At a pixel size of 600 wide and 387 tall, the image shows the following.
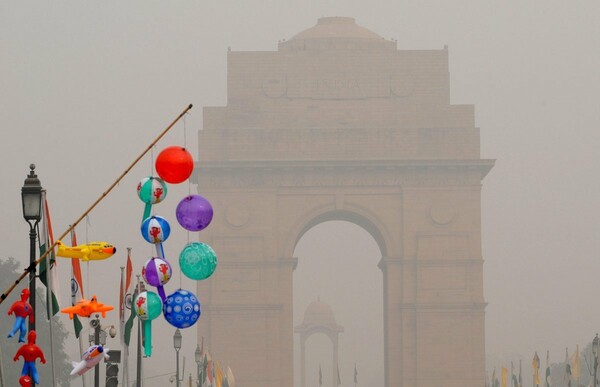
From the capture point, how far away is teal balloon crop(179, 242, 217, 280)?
2198 centimetres

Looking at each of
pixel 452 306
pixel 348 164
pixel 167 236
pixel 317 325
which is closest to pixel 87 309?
pixel 167 236

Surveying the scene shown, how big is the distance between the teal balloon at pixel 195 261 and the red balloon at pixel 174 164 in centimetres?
128

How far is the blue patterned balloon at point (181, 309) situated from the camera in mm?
21438

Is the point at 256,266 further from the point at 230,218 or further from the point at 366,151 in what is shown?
the point at 366,151

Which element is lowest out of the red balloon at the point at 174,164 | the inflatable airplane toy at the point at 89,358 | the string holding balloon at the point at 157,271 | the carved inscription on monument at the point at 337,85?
the inflatable airplane toy at the point at 89,358

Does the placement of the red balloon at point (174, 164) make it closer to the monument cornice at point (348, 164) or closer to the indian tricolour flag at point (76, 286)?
the indian tricolour flag at point (76, 286)

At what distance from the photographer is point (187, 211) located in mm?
21938

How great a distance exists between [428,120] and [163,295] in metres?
45.2

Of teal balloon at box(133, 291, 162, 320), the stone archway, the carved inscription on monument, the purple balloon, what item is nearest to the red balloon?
the purple balloon

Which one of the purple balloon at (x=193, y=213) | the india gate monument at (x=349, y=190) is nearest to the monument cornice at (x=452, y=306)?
the india gate monument at (x=349, y=190)

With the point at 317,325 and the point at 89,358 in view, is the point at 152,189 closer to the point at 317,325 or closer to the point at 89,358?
the point at 89,358

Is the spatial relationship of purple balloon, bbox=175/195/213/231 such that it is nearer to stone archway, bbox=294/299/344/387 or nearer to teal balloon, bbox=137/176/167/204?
teal balloon, bbox=137/176/167/204

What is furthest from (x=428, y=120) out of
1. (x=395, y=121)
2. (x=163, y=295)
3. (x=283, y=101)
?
(x=163, y=295)

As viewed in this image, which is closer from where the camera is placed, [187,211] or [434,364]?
[187,211]
